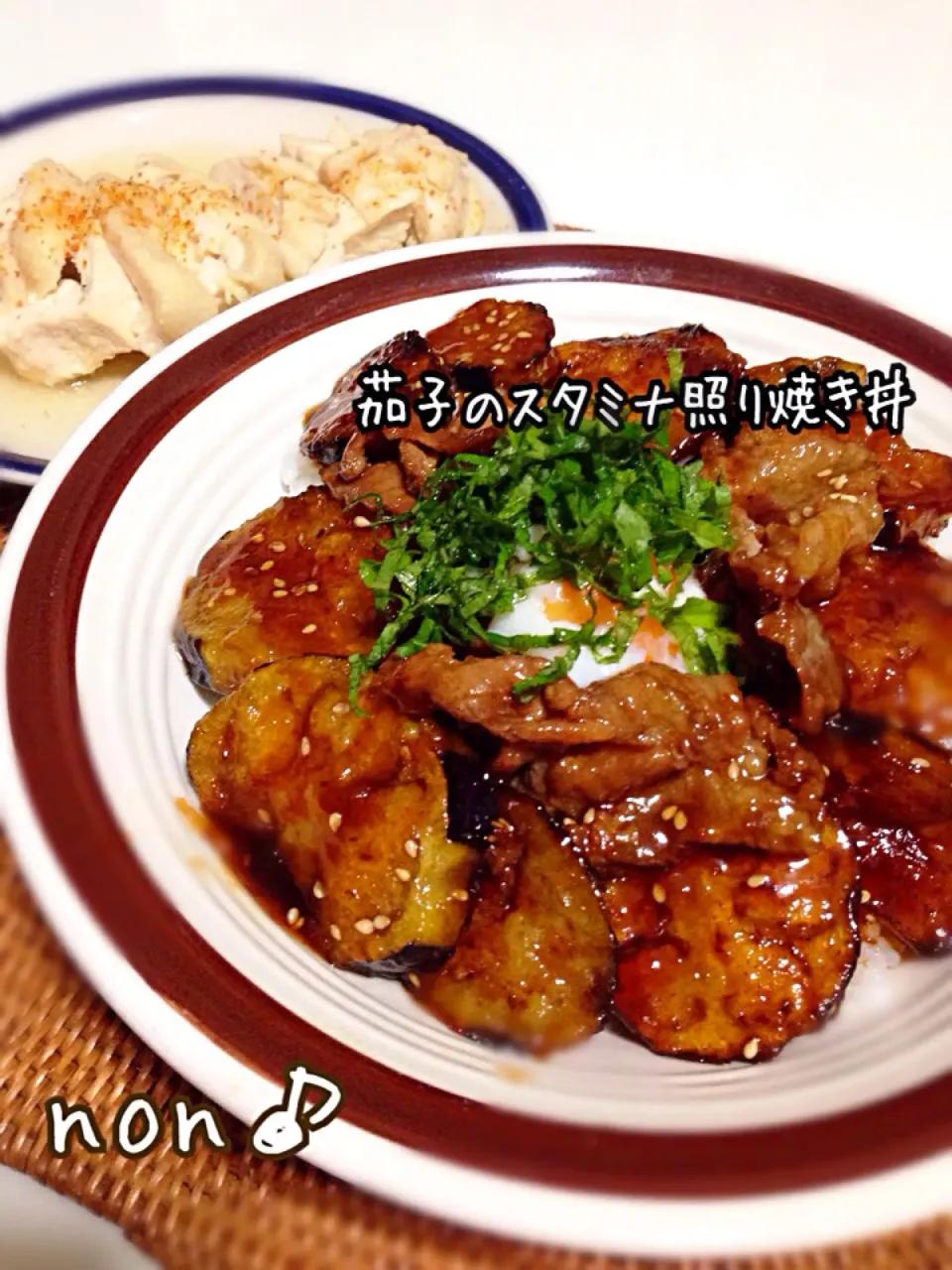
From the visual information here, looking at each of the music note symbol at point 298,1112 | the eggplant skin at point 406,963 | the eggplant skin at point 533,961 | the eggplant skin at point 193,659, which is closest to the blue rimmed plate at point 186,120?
the eggplant skin at point 193,659

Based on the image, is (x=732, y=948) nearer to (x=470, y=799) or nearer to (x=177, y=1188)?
(x=470, y=799)

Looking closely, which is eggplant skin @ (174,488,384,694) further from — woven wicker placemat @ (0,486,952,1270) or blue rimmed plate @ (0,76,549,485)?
blue rimmed plate @ (0,76,549,485)

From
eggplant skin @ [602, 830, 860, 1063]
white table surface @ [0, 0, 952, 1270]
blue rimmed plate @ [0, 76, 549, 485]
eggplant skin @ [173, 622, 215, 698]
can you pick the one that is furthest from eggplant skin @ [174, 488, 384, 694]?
white table surface @ [0, 0, 952, 1270]

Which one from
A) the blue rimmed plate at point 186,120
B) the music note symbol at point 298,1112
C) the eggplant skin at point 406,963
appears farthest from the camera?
the blue rimmed plate at point 186,120

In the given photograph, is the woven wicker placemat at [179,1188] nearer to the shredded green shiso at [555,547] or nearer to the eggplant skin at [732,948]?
the eggplant skin at [732,948]

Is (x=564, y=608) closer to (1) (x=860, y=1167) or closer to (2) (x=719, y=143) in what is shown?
(1) (x=860, y=1167)

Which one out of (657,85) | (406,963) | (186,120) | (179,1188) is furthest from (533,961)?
(657,85)

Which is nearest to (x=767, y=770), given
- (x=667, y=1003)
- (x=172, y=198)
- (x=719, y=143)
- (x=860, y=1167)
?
(x=667, y=1003)
